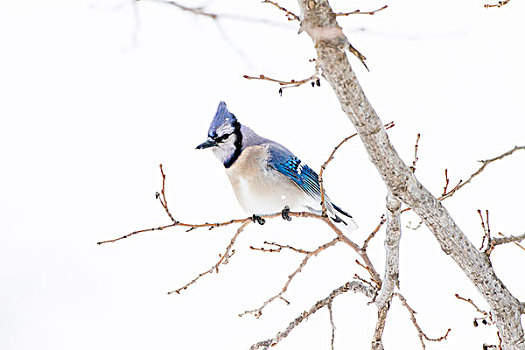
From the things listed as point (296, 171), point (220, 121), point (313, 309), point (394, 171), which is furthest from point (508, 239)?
point (220, 121)

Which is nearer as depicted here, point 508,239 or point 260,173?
point 508,239

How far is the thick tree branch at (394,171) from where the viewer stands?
Result: 1229 mm

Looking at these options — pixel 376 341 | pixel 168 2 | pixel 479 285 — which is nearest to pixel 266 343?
pixel 376 341

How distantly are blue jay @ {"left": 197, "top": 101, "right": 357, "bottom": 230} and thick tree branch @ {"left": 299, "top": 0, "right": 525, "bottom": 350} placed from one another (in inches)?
33.8

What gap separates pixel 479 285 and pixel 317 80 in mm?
728

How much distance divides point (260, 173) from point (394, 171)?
1047 millimetres

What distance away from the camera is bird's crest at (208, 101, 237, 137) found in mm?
2328

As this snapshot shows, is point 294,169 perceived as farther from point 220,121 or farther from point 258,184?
point 220,121

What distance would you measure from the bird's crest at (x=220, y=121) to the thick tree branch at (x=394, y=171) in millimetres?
1014

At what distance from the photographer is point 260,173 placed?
2428 mm

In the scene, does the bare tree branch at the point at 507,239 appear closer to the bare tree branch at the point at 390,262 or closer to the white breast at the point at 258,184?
the bare tree branch at the point at 390,262

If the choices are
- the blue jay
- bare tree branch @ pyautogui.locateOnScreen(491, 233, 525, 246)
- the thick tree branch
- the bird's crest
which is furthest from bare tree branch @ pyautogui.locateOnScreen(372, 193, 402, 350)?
the bird's crest

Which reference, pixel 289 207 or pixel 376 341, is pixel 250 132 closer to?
pixel 289 207

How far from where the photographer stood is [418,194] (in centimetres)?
148
